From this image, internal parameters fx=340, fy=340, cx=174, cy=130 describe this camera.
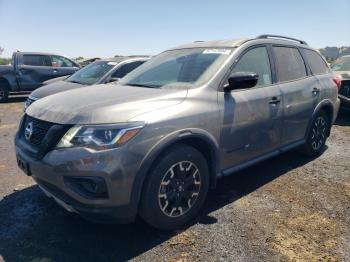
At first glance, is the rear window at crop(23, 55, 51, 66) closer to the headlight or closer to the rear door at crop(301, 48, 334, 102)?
the rear door at crop(301, 48, 334, 102)

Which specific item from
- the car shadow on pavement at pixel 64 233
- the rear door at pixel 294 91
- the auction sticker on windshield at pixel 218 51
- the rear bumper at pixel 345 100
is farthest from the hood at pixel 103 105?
the rear bumper at pixel 345 100

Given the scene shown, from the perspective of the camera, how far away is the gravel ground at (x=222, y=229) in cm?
288

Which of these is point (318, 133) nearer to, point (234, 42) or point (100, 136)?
point (234, 42)

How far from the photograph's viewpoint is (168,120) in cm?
295

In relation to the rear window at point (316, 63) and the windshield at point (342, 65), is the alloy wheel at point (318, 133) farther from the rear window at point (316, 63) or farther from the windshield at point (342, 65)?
the windshield at point (342, 65)

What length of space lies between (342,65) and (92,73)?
6488 mm

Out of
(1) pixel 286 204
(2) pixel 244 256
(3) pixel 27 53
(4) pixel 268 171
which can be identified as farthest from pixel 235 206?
(3) pixel 27 53

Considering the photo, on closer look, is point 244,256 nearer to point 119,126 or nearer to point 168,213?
point 168,213

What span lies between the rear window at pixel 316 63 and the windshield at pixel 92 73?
13.5 ft

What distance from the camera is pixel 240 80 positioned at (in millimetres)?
3371

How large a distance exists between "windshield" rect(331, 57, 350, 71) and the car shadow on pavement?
627cm

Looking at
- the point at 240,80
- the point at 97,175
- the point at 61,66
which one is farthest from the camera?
the point at 61,66

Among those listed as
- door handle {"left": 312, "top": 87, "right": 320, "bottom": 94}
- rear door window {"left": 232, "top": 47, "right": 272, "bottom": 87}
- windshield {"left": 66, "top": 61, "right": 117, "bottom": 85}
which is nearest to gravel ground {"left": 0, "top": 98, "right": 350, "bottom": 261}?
door handle {"left": 312, "top": 87, "right": 320, "bottom": 94}

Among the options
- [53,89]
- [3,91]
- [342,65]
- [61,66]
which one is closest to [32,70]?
[61,66]
